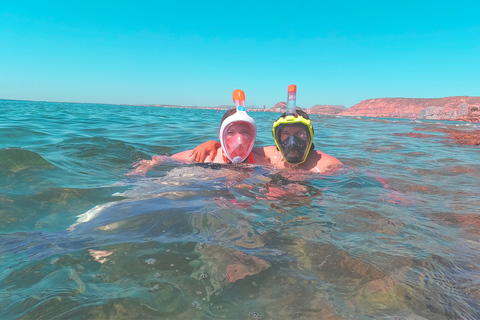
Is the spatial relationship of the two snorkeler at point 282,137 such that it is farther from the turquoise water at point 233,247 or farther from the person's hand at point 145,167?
the turquoise water at point 233,247

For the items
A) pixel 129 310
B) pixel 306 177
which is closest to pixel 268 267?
pixel 129 310

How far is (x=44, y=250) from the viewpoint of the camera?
5.66ft

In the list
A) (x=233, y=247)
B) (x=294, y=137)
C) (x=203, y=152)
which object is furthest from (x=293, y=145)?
(x=233, y=247)

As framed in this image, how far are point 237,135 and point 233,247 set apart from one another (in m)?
2.31

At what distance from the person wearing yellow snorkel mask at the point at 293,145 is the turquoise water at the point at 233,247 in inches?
16.0

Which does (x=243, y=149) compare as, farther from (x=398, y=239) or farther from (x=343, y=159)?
(x=343, y=159)

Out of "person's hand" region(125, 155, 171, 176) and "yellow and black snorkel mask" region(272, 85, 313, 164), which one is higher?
"yellow and black snorkel mask" region(272, 85, 313, 164)

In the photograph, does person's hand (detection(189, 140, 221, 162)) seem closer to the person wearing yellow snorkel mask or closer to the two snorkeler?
the person wearing yellow snorkel mask

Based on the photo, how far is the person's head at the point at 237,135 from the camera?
12.8 ft

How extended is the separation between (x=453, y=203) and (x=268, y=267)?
254 centimetres

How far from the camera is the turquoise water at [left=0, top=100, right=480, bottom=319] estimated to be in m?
1.30

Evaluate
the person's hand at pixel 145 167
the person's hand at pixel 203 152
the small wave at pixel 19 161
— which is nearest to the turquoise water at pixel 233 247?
the small wave at pixel 19 161

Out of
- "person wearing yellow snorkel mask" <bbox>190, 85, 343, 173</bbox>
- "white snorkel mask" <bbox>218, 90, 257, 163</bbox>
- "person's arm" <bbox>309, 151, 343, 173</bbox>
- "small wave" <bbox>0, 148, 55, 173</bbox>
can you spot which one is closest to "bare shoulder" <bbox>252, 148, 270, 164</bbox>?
"person wearing yellow snorkel mask" <bbox>190, 85, 343, 173</bbox>

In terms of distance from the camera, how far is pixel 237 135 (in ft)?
12.9
